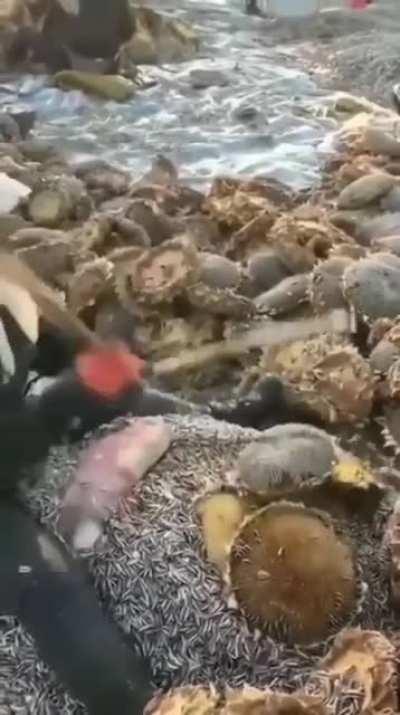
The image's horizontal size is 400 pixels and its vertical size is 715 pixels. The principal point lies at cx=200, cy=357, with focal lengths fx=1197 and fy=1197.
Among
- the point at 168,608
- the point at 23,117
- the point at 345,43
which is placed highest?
the point at 168,608

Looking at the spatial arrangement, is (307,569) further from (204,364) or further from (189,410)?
(204,364)

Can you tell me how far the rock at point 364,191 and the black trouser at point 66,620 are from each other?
2.53 ft

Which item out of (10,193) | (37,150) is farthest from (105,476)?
(37,150)

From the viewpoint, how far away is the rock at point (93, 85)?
2.00 meters

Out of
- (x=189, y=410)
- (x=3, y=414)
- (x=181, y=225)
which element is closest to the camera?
(x=3, y=414)

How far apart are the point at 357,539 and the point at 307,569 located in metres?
0.08

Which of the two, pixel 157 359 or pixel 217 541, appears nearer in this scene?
pixel 217 541

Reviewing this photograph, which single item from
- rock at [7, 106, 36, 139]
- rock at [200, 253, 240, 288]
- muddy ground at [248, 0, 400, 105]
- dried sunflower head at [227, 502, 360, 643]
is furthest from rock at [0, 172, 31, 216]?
muddy ground at [248, 0, 400, 105]

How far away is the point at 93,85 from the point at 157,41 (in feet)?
0.89

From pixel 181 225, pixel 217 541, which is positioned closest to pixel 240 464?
pixel 217 541

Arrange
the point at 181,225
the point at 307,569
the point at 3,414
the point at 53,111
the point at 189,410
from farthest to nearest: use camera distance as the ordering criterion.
A: the point at 53,111 < the point at 181,225 < the point at 189,410 < the point at 3,414 < the point at 307,569

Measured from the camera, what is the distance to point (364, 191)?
1.51 m

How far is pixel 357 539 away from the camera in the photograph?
2.80 ft

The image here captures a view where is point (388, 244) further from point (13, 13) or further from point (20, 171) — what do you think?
point (13, 13)
